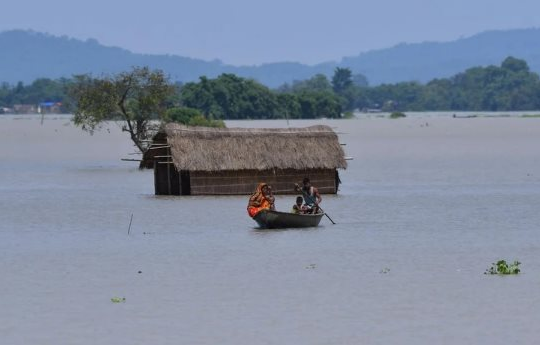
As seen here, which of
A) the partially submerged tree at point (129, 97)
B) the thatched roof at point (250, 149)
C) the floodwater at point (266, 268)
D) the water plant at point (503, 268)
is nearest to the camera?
the floodwater at point (266, 268)

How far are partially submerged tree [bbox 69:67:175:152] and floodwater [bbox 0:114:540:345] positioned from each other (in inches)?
295

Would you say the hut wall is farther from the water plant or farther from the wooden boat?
the water plant

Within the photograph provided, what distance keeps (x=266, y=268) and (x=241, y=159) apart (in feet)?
46.9

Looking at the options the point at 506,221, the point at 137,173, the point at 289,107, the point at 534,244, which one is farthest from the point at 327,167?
the point at 289,107

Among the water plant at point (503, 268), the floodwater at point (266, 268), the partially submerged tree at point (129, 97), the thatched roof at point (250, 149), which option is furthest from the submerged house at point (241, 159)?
the water plant at point (503, 268)

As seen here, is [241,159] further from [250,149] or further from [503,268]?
[503,268]

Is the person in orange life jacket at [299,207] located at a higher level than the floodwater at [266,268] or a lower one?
higher

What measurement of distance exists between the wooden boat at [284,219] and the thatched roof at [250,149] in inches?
328

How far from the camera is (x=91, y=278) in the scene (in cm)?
2358

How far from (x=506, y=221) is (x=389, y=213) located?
11.1 feet

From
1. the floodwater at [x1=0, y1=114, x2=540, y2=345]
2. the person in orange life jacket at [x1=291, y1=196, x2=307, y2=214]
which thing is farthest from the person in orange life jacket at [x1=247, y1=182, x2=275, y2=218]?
the person in orange life jacket at [x1=291, y1=196, x2=307, y2=214]

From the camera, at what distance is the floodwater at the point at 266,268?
743 inches

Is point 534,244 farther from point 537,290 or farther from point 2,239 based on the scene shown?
point 2,239

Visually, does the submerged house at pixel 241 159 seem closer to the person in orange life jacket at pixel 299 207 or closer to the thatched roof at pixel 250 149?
the thatched roof at pixel 250 149
